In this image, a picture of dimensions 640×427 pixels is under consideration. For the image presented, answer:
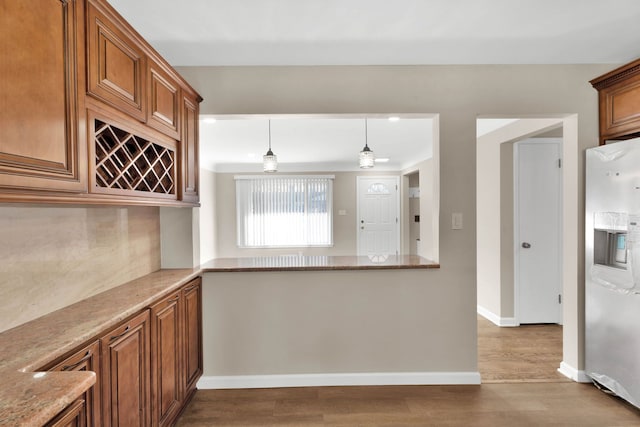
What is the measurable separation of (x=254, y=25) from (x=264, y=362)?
2363 millimetres

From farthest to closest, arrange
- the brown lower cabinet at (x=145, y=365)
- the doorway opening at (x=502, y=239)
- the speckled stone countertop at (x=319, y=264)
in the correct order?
the doorway opening at (x=502, y=239), the speckled stone countertop at (x=319, y=264), the brown lower cabinet at (x=145, y=365)

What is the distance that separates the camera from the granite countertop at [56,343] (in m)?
0.88

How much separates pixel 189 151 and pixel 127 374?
1467mm

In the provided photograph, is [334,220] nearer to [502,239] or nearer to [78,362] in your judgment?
[502,239]

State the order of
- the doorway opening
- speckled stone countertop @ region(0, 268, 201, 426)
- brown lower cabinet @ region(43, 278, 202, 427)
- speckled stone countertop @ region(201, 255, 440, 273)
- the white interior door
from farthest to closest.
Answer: the white interior door < the doorway opening < speckled stone countertop @ region(201, 255, 440, 273) < brown lower cabinet @ region(43, 278, 202, 427) < speckled stone countertop @ region(0, 268, 201, 426)

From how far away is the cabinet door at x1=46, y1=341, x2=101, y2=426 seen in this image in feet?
3.94

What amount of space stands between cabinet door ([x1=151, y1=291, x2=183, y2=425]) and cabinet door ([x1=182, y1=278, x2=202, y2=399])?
10 cm

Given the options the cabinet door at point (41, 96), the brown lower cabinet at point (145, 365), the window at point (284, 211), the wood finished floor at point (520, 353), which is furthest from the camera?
the window at point (284, 211)

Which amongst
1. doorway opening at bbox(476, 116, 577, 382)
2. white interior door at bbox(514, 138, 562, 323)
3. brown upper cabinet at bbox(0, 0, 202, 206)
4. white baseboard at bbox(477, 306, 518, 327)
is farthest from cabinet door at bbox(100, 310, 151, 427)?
white interior door at bbox(514, 138, 562, 323)

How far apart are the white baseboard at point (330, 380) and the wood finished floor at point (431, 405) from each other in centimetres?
4

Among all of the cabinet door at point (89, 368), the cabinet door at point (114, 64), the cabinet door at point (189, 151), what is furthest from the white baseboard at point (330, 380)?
the cabinet door at point (114, 64)

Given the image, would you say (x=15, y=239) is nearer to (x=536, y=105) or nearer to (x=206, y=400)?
(x=206, y=400)

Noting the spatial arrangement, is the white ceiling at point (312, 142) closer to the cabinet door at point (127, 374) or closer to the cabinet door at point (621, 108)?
the cabinet door at point (621, 108)

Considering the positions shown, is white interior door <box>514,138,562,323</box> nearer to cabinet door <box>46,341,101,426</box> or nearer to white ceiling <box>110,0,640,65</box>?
white ceiling <box>110,0,640,65</box>
